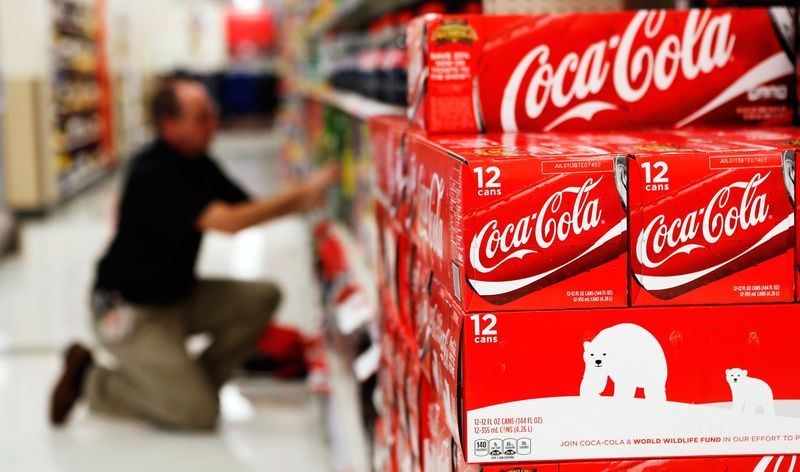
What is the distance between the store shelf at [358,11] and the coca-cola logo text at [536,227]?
6.20 feet

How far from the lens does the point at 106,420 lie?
13.1 feet

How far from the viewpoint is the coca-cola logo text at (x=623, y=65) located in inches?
56.6

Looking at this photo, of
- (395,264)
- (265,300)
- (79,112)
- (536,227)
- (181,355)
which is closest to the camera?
(536,227)

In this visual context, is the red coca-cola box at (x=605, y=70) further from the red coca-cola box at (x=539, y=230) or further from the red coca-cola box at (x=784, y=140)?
the red coca-cola box at (x=539, y=230)

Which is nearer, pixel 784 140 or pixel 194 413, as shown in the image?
pixel 784 140

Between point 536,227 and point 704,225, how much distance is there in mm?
189

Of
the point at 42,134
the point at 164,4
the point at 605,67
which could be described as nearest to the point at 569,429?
the point at 605,67

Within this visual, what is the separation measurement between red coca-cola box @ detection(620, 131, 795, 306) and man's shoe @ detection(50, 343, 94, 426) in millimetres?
3276

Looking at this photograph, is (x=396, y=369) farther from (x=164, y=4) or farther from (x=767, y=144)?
(x=164, y=4)

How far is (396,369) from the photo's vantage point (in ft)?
5.79

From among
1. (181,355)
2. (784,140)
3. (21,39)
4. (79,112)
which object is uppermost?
(21,39)

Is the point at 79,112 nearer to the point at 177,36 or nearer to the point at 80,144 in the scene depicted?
the point at 80,144

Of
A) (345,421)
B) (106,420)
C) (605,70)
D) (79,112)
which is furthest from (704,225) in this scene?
(79,112)

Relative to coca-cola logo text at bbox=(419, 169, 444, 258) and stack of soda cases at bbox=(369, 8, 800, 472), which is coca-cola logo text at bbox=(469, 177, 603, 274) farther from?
coca-cola logo text at bbox=(419, 169, 444, 258)
